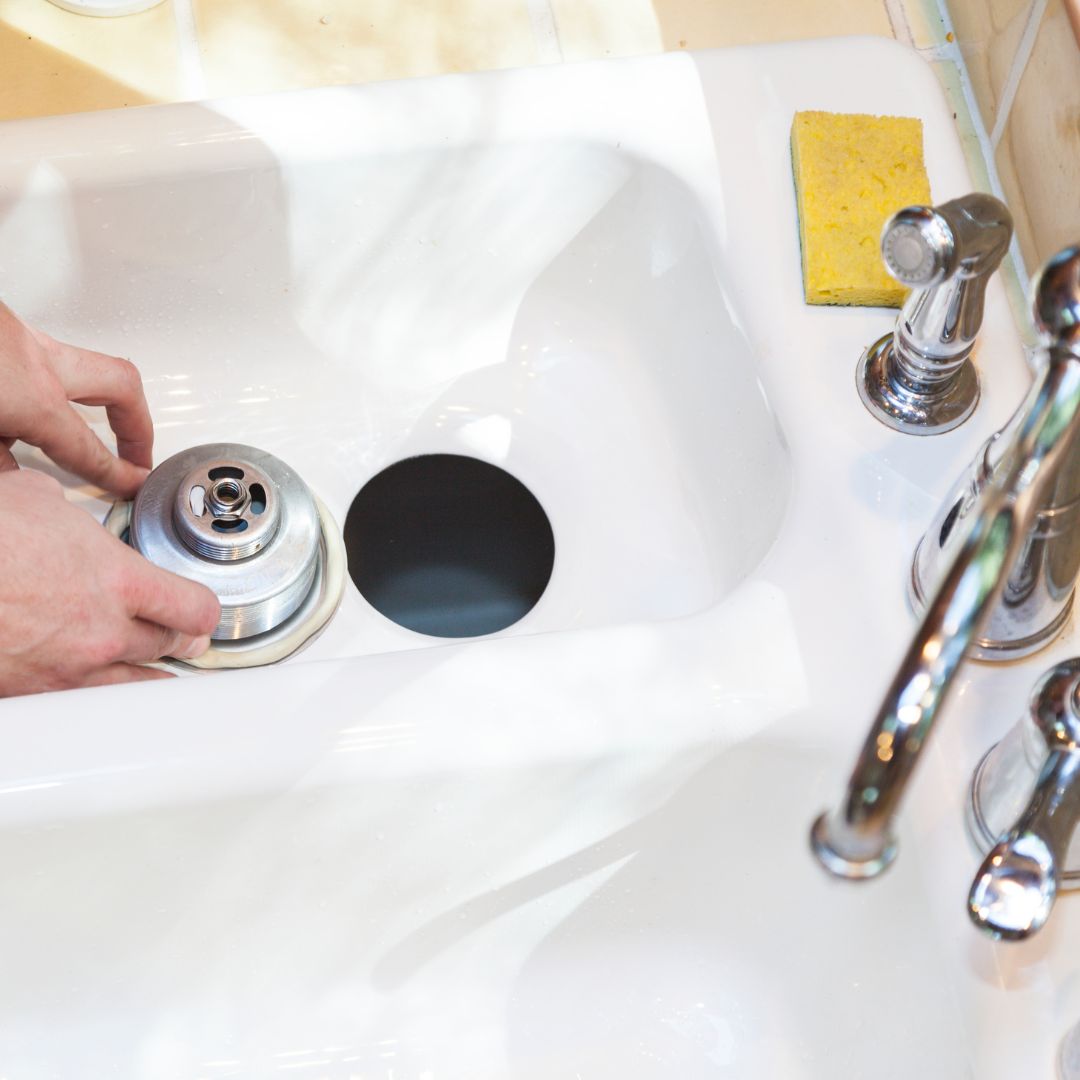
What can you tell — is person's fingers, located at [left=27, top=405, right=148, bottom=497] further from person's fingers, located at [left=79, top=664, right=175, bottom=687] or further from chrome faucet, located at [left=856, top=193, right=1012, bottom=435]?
chrome faucet, located at [left=856, top=193, right=1012, bottom=435]

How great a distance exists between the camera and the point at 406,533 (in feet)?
2.22

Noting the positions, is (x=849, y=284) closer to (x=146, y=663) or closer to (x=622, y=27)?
(x=622, y=27)

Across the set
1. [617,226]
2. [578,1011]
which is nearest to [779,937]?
[578,1011]

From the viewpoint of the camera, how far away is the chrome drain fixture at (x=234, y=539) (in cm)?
61

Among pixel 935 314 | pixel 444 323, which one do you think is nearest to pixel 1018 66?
pixel 935 314

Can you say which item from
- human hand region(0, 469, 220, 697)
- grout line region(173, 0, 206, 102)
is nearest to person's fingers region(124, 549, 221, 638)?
human hand region(0, 469, 220, 697)

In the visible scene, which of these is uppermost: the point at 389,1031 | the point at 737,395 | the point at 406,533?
the point at 737,395

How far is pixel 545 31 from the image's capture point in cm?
70

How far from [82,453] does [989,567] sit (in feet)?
1.46

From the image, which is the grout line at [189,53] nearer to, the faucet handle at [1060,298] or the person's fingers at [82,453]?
the person's fingers at [82,453]

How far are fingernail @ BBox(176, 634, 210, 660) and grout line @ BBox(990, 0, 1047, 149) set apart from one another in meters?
0.46

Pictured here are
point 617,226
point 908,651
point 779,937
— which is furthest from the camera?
point 617,226

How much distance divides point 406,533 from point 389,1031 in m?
0.25

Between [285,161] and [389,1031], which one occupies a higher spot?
[285,161]
